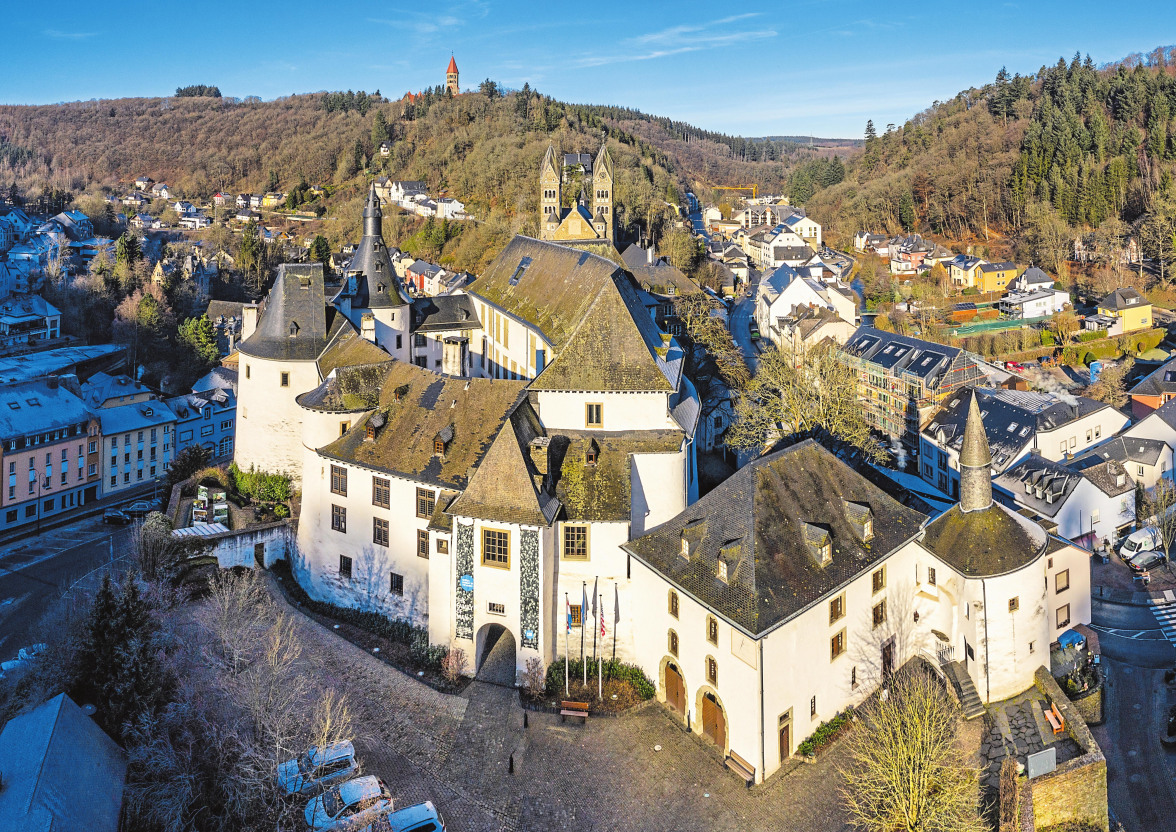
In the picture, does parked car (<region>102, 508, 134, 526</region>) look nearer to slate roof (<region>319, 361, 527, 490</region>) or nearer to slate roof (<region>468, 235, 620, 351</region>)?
slate roof (<region>468, 235, 620, 351</region>)

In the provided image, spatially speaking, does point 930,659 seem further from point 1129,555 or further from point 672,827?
point 1129,555

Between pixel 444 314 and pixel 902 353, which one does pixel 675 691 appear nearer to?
pixel 444 314

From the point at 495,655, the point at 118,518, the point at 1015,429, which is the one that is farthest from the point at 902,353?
the point at 118,518

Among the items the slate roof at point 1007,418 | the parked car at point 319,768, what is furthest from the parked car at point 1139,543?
the parked car at point 319,768

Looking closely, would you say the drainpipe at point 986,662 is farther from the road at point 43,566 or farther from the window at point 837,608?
the road at point 43,566

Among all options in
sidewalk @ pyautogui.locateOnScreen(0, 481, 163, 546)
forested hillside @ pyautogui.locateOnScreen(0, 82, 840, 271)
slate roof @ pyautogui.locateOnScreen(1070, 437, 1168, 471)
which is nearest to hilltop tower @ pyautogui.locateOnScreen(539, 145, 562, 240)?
forested hillside @ pyautogui.locateOnScreen(0, 82, 840, 271)

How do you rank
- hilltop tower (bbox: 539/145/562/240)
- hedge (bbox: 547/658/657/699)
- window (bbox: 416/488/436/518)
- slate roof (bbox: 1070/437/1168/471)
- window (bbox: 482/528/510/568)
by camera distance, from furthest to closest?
hilltop tower (bbox: 539/145/562/240)
slate roof (bbox: 1070/437/1168/471)
window (bbox: 416/488/436/518)
hedge (bbox: 547/658/657/699)
window (bbox: 482/528/510/568)
